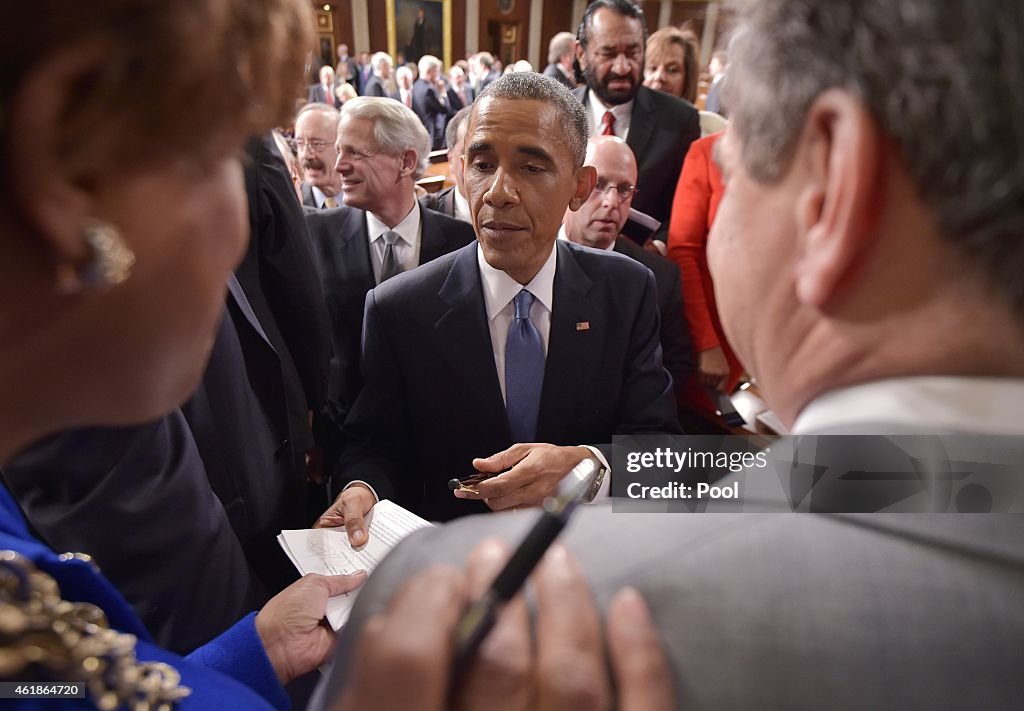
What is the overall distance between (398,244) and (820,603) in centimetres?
251

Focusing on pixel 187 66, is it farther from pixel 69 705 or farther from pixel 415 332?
pixel 415 332

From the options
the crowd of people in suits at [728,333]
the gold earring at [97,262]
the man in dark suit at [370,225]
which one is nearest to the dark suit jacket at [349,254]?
the man in dark suit at [370,225]

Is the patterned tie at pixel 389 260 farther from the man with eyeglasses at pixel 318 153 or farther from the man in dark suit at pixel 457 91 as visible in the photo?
the man in dark suit at pixel 457 91

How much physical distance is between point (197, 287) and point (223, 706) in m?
0.63

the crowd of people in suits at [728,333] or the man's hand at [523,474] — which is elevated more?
the crowd of people in suits at [728,333]

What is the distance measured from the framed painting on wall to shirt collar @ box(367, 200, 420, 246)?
13.8m

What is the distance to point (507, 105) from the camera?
1.68 metres

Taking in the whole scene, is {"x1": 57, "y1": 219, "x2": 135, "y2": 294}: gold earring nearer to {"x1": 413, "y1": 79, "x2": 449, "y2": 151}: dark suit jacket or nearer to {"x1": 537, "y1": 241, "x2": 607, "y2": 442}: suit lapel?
{"x1": 537, "y1": 241, "x2": 607, "y2": 442}: suit lapel

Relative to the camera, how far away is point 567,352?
5.55 ft

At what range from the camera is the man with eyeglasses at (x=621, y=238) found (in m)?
2.48

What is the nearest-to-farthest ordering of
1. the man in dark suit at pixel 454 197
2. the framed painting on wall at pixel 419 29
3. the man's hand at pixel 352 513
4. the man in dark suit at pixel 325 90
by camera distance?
1. the man's hand at pixel 352 513
2. the man in dark suit at pixel 454 197
3. the man in dark suit at pixel 325 90
4. the framed painting on wall at pixel 419 29

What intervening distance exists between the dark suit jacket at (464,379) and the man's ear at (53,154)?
1243 mm

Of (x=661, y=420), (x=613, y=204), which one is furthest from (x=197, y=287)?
(x=613, y=204)

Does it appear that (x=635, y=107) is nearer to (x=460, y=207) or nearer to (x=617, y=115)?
(x=617, y=115)
